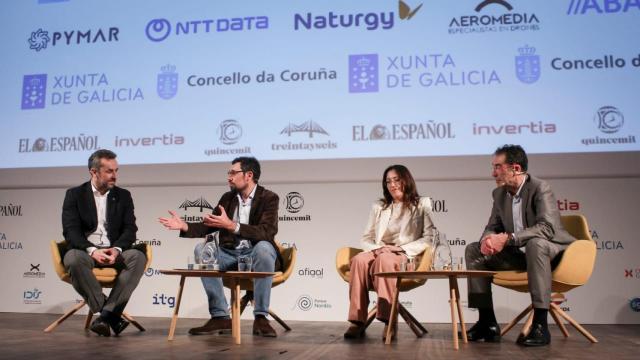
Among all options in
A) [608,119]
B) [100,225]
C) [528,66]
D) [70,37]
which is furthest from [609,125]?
[70,37]

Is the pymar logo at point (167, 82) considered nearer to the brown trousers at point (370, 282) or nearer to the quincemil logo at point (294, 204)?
the quincemil logo at point (294, 204)

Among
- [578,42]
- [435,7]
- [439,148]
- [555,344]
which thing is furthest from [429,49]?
[555,344]

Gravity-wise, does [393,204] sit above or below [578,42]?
below

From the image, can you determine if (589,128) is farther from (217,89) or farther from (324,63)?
(217,89)

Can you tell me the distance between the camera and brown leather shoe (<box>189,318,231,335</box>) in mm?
3305

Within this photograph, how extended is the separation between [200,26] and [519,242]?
325 centimetres

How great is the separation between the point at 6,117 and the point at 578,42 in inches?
187

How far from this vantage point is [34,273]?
514 cm

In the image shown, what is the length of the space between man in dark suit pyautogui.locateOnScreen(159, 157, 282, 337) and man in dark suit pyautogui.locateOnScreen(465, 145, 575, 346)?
1126mm

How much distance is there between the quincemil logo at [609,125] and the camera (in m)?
4.43

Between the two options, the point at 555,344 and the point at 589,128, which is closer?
the point at 555,344

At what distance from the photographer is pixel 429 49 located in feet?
15.5

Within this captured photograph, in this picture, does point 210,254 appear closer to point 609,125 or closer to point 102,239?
point 102,239

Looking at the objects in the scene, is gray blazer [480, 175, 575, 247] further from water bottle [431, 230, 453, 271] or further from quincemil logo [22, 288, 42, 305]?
quincemil logo [22, 288, 42, 305]
